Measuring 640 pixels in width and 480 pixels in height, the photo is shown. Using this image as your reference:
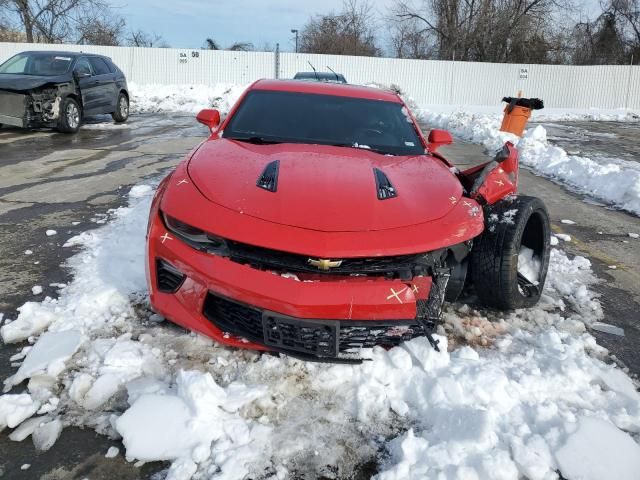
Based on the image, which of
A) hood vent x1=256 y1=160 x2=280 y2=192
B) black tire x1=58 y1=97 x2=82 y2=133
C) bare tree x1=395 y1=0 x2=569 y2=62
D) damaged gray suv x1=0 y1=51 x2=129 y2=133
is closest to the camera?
hood vent x1=256 y1=160 x2=280 y2=192

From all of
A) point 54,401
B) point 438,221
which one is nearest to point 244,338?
point 54,401

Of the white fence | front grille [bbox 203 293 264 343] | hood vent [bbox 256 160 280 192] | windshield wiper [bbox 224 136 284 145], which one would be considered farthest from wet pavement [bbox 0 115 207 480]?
the white fence

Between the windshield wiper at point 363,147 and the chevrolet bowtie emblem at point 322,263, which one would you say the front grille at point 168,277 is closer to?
the chevrolet bowtie emblem at point 322,263

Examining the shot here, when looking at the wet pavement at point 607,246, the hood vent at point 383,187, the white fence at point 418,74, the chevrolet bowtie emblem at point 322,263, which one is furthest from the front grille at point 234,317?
the white fence at point 418,74

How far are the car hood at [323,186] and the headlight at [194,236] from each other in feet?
0.59

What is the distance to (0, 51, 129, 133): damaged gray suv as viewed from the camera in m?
10.1

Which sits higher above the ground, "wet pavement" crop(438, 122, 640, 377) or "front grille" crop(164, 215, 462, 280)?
"front grille" crop(164, 215, 462, 280)

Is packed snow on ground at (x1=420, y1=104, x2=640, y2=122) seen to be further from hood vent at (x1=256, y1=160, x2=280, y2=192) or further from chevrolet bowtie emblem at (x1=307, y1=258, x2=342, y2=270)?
chevrolet bowtie emblem at (x1=307, y1=258, x2=342, y2=270)

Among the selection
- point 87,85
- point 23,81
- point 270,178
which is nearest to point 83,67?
point 87,85

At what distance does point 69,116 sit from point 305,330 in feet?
33.9

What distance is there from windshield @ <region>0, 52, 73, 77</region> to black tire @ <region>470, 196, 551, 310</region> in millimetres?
10683

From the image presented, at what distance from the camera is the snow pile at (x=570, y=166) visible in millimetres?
7066

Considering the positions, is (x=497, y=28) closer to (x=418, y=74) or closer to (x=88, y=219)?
(x=418, y=74)

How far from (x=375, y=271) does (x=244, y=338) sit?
0.70 meters
